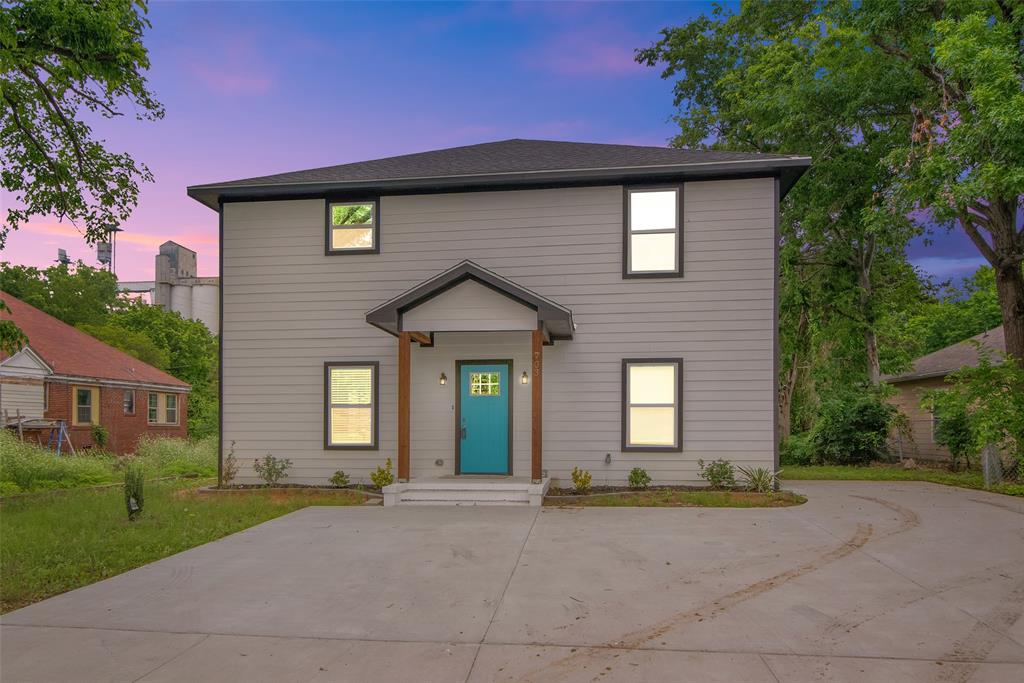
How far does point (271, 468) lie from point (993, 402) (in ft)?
45.6

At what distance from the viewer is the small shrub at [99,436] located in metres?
22.8

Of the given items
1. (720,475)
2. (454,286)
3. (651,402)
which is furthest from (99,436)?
(720,475)

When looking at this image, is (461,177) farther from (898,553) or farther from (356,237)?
(898,553)

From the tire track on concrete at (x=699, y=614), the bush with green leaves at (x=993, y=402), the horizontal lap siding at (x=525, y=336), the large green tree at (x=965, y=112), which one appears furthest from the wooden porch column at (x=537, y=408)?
the bush with green leaves at (x=993, y=402)

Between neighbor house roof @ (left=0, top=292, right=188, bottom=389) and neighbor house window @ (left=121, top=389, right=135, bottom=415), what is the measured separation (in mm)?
536

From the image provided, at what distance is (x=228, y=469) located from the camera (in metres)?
12.0

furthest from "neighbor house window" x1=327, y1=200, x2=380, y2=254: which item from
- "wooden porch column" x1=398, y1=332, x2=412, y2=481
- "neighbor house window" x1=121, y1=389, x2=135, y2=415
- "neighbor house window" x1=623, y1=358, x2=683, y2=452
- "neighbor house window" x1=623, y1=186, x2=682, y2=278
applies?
"neighbor house window" x1=121, y1=389, x2=135, y2=415

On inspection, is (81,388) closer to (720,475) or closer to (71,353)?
(71,353)

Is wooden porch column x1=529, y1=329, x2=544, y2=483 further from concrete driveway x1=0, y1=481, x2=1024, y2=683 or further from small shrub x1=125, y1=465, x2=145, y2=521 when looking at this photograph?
small shrub x1=125, y1=465, x2=145, y2=521

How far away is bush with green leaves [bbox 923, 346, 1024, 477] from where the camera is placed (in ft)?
40.2

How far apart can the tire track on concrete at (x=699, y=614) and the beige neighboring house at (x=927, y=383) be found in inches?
551

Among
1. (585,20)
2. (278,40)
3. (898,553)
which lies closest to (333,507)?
(898,553)

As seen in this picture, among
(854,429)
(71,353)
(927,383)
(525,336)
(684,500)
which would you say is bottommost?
(684,500)

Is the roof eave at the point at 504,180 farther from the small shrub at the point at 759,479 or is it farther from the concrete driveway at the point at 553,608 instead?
the concrete driveway at the point at 553,608
